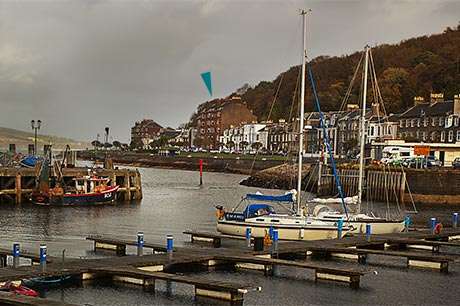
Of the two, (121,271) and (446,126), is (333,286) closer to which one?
(121,271)

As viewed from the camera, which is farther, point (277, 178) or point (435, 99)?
point (435, 99)

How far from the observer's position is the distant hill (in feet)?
444

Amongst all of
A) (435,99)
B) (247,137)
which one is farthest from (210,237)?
(247,137)

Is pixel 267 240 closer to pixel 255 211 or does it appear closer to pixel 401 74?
pixel 255 211

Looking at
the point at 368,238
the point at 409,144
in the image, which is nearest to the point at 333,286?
the point at 368,238

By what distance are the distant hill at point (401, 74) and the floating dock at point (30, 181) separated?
228 ft

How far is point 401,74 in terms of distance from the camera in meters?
144

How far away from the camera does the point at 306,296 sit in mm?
26000

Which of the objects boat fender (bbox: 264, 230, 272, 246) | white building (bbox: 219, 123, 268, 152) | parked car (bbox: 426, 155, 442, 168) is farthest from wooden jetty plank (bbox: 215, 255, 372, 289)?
white building (bbox: 219, 123, 268, 152)

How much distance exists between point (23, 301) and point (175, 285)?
7.91 meters

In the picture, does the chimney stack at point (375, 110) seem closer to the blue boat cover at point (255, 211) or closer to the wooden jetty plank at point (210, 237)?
the blue boat cover at point (255, 211)

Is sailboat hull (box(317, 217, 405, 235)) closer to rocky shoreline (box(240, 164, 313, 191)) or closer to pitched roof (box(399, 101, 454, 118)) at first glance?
rocky shoreline (box(240, 164, 313, 191))

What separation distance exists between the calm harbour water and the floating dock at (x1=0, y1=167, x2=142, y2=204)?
209cm

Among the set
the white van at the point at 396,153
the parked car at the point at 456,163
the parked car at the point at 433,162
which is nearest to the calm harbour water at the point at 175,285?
the parked car at the point at 456,163
